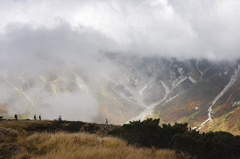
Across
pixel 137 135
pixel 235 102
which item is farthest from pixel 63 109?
pixel 235 102

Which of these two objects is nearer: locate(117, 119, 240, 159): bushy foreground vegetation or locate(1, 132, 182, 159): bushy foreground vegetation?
locate(1, 132, 182, 159): bushy foreground vegetation

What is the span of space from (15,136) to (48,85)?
207106 millimetres

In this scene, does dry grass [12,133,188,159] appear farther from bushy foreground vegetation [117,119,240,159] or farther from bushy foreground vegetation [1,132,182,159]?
bushy foreground vegetation [117,119,240,159]

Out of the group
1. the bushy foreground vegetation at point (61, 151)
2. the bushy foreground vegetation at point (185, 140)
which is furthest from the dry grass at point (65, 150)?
the bushy foreground vegetation at point (185, 140)

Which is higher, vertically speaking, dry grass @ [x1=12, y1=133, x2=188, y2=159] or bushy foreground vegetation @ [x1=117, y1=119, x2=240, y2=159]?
dry grass @ [x1=12, y1=133, x2=188, y2=159]

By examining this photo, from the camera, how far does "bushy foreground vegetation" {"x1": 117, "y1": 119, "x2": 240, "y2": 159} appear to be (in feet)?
27.6

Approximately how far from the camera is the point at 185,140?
8578 mm

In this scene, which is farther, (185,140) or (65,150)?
(185,140)

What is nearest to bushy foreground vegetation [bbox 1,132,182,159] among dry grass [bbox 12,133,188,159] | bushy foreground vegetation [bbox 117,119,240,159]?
dry grass [bbox 12,133,188,159]

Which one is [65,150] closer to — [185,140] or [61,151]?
[61,151]

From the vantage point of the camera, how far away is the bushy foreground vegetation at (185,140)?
8.41 m

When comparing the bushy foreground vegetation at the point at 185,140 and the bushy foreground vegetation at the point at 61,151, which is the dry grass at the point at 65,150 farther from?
the bushy foreground vegetation at the point at 185,140

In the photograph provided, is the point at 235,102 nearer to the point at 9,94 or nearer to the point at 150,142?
the point at 150,142

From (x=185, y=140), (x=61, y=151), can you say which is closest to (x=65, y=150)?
(x=61, y=151)
